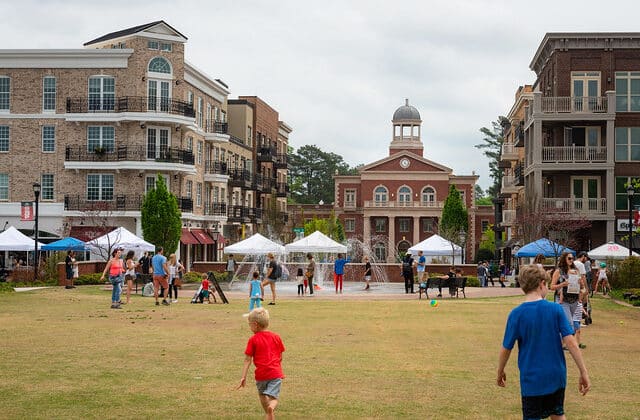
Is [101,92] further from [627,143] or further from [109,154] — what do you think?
[627,143]

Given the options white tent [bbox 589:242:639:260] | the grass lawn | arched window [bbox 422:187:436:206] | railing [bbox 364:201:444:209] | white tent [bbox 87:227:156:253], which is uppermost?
arched window [bbox 422:187:436:206]

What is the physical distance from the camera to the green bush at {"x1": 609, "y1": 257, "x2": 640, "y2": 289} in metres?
39.4

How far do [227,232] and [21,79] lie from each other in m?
22.8

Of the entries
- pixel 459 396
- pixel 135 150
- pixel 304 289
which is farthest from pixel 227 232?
pixel 459 396

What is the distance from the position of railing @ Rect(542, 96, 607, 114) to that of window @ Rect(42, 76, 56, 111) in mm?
30719

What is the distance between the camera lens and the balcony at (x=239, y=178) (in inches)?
3005

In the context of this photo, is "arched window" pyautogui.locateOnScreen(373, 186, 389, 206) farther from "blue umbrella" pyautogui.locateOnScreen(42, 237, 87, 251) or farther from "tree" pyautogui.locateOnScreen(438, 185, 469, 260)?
"blue umbrella" pyautogui.locateOnScreen(42, 237, 87, 251)

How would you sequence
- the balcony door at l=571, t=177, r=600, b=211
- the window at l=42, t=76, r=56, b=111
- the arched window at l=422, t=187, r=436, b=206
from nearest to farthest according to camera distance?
the balcony door at l=571, t=177, r=600, b=211 → the window at l=42, t=76, r=56, b=111 → the arched window at l=422, t=187, r=436, b=206

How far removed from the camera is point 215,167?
71.1 m

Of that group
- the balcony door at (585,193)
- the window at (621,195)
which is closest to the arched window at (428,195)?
the balcony door at (585,193)

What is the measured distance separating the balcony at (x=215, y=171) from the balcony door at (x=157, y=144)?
28.4ft

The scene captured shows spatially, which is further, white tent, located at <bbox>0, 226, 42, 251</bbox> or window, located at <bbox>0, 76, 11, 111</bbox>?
window, located at <bbox>0, 76, 11, 111</bbox>

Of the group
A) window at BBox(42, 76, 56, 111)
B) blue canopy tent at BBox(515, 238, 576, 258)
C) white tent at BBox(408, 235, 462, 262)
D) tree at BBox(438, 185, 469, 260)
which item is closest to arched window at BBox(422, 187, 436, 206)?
tree at BBox(438, 185, 469, 260)

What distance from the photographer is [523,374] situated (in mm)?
7930
